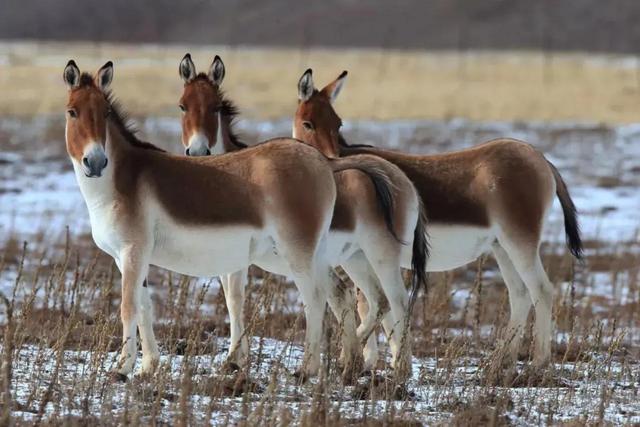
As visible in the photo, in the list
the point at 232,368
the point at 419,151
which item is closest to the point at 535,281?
the point at 232,368

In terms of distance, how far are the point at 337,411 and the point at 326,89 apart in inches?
178

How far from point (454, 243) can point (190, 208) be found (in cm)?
261

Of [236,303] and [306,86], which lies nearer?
[236,303]

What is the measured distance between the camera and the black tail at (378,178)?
9384 millimetres

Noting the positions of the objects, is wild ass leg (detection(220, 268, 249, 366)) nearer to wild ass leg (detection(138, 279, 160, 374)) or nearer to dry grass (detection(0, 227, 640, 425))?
dry grass (detection(0, 227, 640, 425))

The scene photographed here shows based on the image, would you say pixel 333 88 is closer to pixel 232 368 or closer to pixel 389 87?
pixel 232 368

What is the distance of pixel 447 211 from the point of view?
10.3m

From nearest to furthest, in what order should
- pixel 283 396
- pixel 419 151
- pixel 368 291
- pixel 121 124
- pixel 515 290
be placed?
pixel 283 396 → pixel 121 124 → pixel 368 291 → pixel 515 290 → pixel 419 151

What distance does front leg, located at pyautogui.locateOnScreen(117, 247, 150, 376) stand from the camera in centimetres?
874

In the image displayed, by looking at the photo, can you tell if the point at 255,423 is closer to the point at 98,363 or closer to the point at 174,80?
the point at 98,363

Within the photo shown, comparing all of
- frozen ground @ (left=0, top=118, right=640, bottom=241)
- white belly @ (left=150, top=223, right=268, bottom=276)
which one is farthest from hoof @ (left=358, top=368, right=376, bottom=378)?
frozen ground @ (left=0, top=118, right=640, bottom=241)

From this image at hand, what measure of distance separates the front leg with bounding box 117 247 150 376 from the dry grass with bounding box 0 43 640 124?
29.1 m

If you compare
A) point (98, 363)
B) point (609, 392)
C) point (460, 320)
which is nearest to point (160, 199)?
point (98, 363)

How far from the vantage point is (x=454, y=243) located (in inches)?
406
